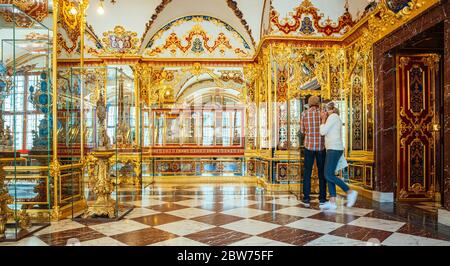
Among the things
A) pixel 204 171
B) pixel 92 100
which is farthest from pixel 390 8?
pixel 204 171

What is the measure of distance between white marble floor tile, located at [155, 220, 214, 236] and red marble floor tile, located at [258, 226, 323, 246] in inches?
27.7

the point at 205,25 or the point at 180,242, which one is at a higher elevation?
the point at 205,25

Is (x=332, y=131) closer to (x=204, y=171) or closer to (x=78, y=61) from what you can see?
(x=78, y=61)

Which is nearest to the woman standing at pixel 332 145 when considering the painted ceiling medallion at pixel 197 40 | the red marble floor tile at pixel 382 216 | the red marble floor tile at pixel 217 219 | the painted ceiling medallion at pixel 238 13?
the red marble floor tile at pixel 382 216

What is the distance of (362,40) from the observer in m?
6.50

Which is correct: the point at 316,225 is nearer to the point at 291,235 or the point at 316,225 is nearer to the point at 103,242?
Answer: the point at 291,235

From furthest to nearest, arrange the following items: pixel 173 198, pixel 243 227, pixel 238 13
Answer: pixel 238 13 → pixel 173 198 → pixel 243 227

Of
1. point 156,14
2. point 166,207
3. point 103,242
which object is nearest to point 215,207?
point 166,207

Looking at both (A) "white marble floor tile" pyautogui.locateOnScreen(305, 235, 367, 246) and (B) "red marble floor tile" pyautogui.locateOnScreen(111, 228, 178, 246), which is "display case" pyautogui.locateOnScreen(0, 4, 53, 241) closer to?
(B) "red marble floor tile" pyautogui.locateOnScreen(111, 228, 178, 246)

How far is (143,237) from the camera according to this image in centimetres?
348

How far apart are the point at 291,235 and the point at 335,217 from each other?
114 centimetres

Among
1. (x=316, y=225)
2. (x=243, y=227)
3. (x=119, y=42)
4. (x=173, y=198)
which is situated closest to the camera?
(x=243, y=227)

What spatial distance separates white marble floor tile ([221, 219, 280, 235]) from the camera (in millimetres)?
3700

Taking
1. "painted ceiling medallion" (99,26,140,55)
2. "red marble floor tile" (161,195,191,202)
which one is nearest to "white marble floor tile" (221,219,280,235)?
"red marble floor tile" (161,195,191,202)
